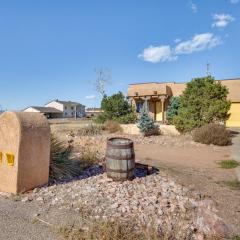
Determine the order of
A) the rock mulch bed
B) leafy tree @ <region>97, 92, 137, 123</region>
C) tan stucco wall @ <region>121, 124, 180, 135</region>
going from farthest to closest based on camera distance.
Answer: leafy tree @ <region>97, 92, 137, 123</region> < tan stucco wall @ <region>121, 124, 180, 135</region> < the rock mulch bed

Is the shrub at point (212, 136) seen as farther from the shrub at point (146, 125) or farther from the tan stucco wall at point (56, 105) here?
the tan stucco wall at point (56, 105)

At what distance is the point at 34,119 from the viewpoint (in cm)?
630

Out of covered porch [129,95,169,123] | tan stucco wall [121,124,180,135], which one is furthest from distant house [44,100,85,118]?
tan stucco wall [121,124,180,135]

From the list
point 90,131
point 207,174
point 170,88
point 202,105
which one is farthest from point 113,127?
point 207,174

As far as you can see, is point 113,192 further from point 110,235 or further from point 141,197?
point 110,235

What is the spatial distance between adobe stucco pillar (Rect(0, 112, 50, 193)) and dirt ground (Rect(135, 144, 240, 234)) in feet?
11.3

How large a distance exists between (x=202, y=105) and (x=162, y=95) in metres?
13.4

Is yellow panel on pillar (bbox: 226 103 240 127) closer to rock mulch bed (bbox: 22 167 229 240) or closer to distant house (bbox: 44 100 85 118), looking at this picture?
rock mulch bed (bbox: 22 167 229 240)

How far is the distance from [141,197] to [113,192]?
0.55 meters

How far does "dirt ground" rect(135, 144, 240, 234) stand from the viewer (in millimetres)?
6219

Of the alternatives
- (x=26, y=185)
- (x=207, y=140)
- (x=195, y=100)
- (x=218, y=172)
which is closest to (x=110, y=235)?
(x=26, y=185)

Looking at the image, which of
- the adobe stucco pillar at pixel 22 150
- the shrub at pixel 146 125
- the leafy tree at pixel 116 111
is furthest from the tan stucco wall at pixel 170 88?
the adobe stucco pillar at pixel 22 150

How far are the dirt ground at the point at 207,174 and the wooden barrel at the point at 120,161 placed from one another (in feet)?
5.17

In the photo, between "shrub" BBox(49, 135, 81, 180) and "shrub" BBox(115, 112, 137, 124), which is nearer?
"shrub" BBox(49, 135, 81, 180)
